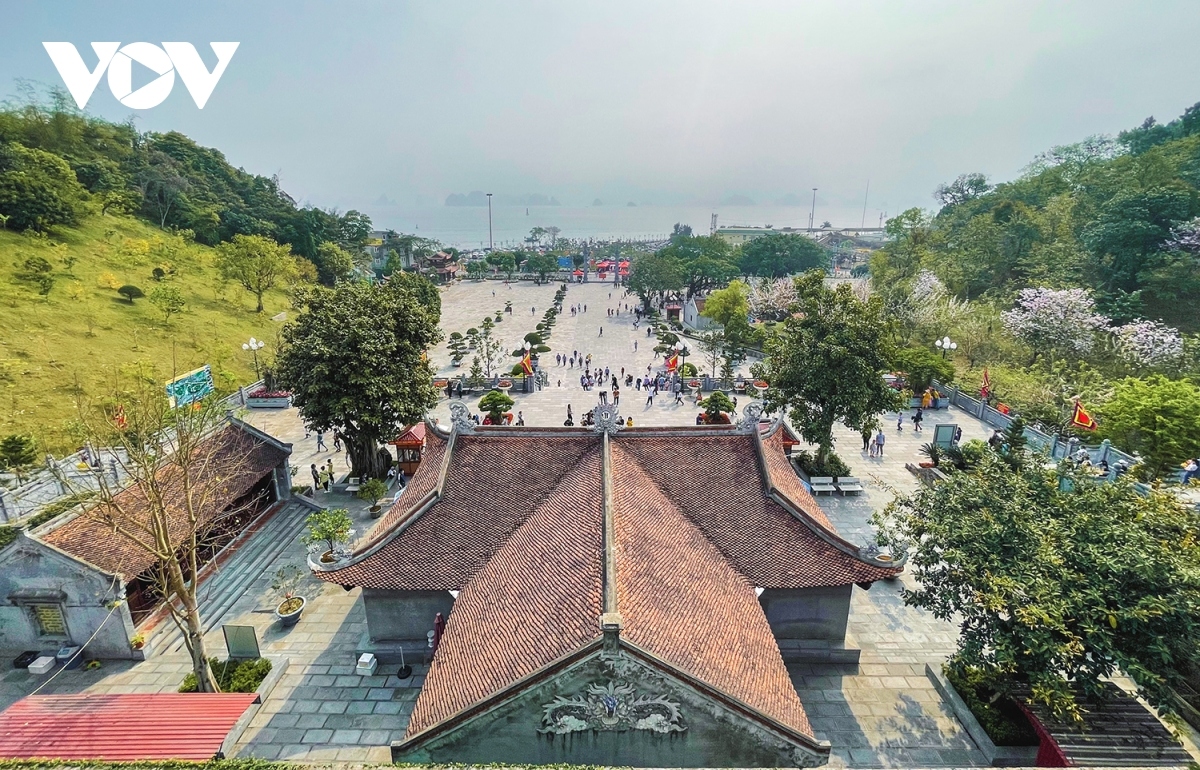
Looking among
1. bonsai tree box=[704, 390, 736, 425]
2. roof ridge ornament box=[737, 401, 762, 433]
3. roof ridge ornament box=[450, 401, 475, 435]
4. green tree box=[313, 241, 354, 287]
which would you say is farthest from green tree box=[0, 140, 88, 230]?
roof ridge ornament box=[737, 401, 762, 433]

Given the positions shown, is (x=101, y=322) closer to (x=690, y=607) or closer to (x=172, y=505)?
(x=172, y=505)

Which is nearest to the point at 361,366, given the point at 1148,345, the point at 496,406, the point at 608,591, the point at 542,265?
the point at 496,406

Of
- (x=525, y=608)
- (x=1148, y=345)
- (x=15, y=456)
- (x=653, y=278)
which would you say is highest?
(x=653, y=278)

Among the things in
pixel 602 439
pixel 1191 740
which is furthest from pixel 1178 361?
pixel 602 439

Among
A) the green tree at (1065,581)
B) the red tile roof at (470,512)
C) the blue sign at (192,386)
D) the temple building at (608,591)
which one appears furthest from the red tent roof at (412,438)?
the green tree at (1065,581)

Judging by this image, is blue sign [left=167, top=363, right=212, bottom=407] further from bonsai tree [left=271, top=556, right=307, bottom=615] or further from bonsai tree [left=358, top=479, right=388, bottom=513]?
bonsai tree [left=271, top=556, right=307, bottom=615]

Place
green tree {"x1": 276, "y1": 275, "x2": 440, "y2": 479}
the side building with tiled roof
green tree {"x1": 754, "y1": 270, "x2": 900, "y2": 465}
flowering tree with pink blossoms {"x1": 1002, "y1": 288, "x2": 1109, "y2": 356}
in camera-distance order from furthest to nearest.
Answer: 1. flowering tree with pink blossoms {"x1": 1002, "y1": 288, "x2": 1109, "y2": 356}
2. green tree {"x1": 754, "y1": 270, "x2": 900, "y2": 465}
3. green tree {"x1": 276, "y1": 275, "x2": 440, "y2": 479}
4. the side building with tiled roof

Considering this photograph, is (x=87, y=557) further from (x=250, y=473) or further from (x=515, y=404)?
(x=515, y=404)
